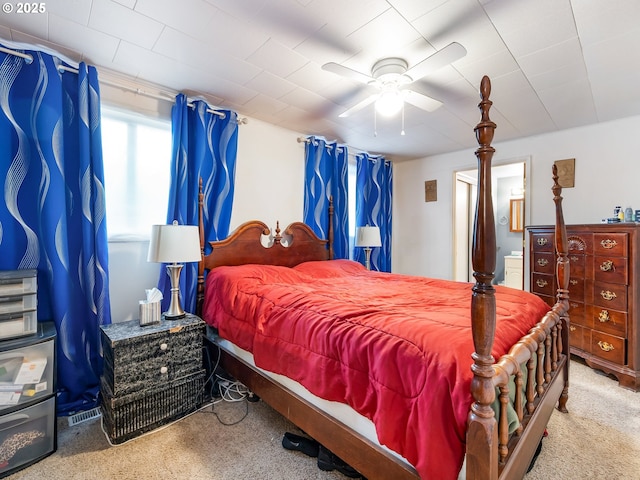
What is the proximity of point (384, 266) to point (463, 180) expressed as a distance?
6.76 feet

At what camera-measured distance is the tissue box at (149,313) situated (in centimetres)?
205

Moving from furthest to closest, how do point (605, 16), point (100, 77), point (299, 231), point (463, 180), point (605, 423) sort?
point (463, 180), point (299, 231), point (100, 77), point (605, 423), point (605, 16)

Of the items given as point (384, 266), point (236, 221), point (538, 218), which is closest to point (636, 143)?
point (538, 218)

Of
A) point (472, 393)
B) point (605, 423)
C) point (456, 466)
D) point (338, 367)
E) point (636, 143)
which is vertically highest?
point (636, 143)

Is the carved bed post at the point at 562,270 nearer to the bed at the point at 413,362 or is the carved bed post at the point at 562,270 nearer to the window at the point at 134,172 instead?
the bed at the point at 413,362

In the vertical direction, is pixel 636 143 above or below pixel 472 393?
above

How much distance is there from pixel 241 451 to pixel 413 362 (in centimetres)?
122

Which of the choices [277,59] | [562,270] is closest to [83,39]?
[277,59]

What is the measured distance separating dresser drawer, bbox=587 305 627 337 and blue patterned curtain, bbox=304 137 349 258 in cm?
249

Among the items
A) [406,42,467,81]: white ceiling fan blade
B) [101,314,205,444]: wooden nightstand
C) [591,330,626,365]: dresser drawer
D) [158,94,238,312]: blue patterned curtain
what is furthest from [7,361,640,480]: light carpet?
[406,42,467,81]: white ceiling fan blade

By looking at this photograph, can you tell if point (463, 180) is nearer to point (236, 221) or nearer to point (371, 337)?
point (236, 221)

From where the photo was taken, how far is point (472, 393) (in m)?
0.97

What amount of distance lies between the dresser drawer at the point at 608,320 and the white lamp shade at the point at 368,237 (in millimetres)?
2144

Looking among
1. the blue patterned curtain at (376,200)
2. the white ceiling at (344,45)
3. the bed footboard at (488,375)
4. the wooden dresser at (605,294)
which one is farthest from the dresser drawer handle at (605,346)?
Answer: the blue patterned curtain at (376,200)
